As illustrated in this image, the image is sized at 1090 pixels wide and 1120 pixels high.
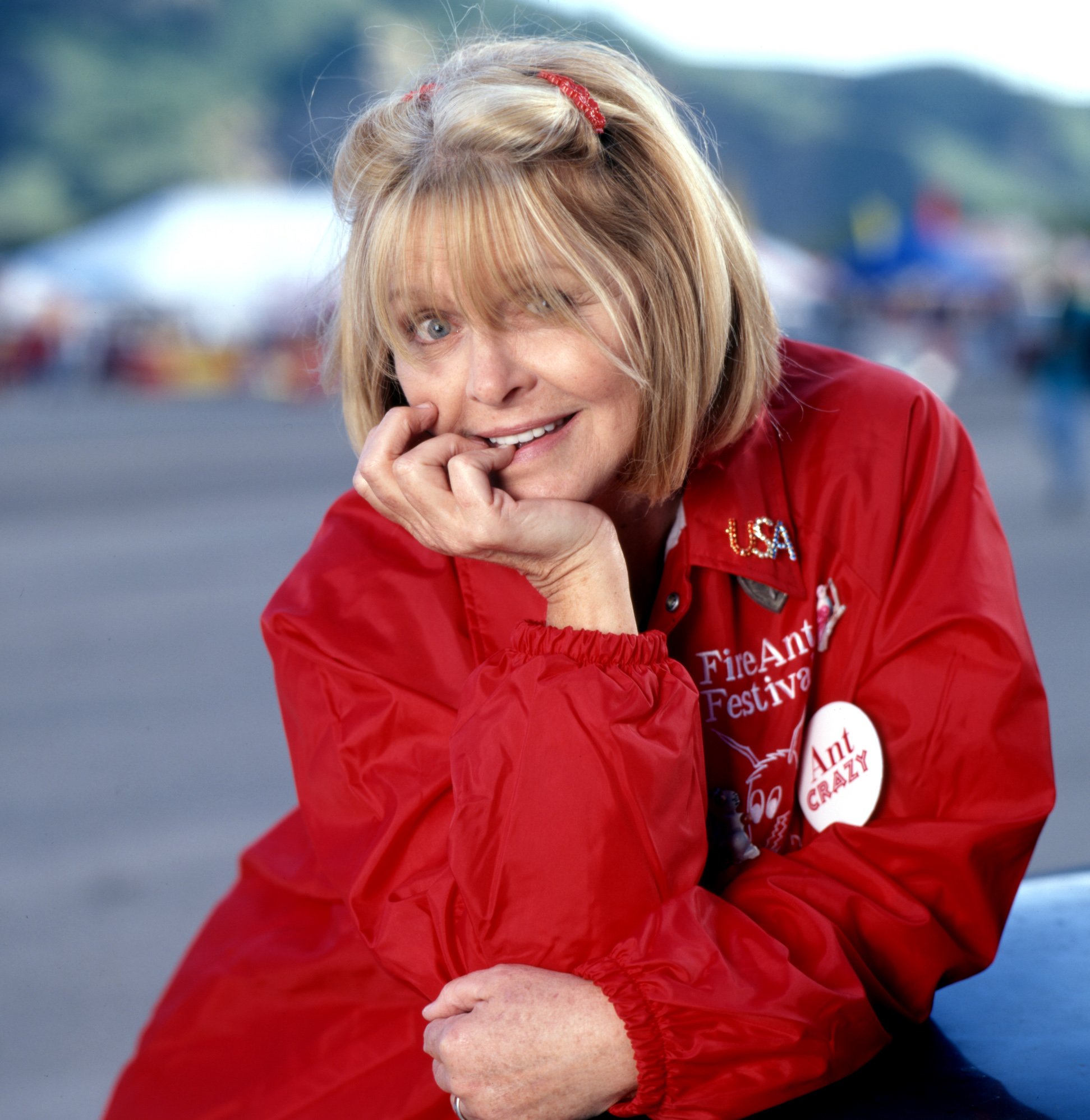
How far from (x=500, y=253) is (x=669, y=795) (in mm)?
598

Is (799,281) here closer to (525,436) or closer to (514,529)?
(525,436)

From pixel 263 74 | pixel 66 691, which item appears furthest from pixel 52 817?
pixel 263 74

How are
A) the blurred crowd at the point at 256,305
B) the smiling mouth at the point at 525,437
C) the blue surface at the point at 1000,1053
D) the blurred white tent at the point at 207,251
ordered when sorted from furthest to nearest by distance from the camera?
the blurred crowd at the point at 256,305, the blurred white tent at the point at 207,251, the smiling mouth at the point at 525,437, the blue surface at the point at 1000,1053

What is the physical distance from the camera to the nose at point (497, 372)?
145 cm

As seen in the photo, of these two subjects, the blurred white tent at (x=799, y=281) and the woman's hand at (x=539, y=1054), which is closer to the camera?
the woman's hand at (x=539, y=1054)

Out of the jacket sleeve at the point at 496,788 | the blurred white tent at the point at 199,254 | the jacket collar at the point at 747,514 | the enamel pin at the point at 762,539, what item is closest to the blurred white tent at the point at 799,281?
the blurred white tent at the point at 199,254

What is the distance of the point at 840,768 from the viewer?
58.5 inches

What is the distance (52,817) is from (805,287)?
2642 centimetres

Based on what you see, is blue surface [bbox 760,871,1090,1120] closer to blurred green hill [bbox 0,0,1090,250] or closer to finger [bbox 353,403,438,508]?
finger [bbox 353,403,438,508]

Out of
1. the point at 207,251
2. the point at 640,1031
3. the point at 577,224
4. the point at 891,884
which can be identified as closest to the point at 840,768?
the point at 891,884

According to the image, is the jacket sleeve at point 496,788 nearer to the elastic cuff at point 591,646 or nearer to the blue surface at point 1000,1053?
the elastic cuff at point 591,646

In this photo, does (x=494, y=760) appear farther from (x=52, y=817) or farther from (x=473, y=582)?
(x=52, y=817)

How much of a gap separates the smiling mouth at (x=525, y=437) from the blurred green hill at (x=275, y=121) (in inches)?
2179

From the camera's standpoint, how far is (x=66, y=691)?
6.01 meters
